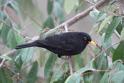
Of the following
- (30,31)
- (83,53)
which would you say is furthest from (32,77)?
(30,31)

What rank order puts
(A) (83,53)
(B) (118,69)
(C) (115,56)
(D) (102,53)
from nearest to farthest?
(B) (118,69)
(C) (115,56)
(D) (102,53)
(A) (83,53)

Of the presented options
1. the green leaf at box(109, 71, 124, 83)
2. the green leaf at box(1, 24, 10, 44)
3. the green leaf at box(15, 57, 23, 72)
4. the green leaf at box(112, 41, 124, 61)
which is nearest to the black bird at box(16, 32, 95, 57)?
the green leaf at box(15, 57, 23, 72)

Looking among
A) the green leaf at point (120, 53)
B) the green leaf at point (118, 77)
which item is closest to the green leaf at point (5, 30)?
the green leaf at point (120, 53)

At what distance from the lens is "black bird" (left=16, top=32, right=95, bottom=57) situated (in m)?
1.76

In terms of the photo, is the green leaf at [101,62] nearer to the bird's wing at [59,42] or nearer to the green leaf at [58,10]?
the bird's wing at [59,42]

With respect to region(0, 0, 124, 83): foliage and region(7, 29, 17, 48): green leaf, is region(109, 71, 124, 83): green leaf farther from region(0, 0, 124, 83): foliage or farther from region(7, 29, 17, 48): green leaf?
region(7, 29, 17, 48): green leaf

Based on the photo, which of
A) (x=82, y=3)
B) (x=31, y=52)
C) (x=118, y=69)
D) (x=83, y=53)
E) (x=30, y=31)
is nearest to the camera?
(x=118, y=69)

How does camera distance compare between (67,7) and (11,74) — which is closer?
(67,7)

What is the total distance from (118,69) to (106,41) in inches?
14.0

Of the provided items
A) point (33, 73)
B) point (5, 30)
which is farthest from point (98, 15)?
point (5, 30)

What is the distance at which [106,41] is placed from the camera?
156cm

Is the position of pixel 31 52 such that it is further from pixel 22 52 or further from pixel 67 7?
pixel 67 7

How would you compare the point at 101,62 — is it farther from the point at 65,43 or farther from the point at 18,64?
the point at 18,64

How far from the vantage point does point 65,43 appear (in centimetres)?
182
